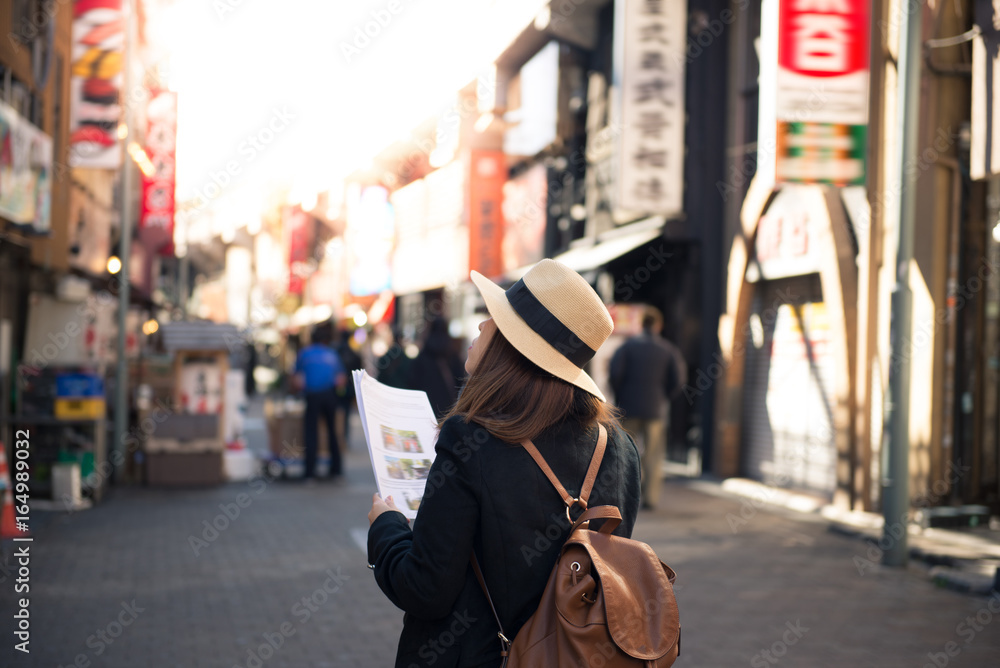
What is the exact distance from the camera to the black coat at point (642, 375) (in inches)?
417

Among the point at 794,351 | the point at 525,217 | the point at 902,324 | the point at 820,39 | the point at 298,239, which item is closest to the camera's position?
the point at 902,324

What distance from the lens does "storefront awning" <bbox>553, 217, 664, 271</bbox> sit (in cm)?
1434

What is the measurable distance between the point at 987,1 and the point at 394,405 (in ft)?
24.5

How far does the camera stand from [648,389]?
10.6m

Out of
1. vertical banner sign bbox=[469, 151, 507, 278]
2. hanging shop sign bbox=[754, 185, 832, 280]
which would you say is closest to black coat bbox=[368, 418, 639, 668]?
hanging shop sign bbox=[754, 185, 832, 280]

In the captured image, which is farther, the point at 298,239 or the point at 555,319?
the point at 298,239

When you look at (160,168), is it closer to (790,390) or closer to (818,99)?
(790,390)

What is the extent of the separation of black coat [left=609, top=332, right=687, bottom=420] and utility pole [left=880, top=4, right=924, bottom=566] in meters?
3.16

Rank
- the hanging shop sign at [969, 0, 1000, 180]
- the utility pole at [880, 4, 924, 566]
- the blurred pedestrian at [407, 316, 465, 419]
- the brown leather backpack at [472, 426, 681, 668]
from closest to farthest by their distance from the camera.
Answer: the brown leather backpack at [472, 426, 681, 668]
the hanging shop sign at [969, 0, 1000, 180]
the utility pole at [880, 4, 924, 566]
the blurred pedestrian at [407, 316, 465, 419]

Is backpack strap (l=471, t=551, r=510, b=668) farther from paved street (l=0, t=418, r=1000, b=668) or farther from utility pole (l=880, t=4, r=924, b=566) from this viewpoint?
utility pole (l=880, t=4, r=924, b=566)

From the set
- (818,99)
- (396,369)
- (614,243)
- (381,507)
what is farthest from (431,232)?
(381,507)

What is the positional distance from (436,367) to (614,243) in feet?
22.2

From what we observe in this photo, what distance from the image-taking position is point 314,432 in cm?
1276

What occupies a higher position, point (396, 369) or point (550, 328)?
point (550, 328)
